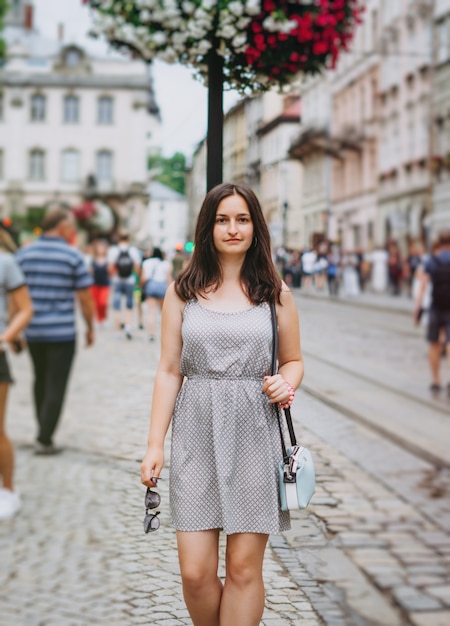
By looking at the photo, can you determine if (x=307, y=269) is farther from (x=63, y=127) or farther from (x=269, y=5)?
(x=63, y=127)

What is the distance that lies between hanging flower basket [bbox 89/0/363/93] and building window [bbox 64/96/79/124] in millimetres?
65848

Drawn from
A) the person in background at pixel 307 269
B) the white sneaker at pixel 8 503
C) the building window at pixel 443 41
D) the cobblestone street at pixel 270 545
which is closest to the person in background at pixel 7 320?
the white sneaker at pixel 8 503

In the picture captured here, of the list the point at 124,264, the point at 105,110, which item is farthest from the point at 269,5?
the point at 105,110

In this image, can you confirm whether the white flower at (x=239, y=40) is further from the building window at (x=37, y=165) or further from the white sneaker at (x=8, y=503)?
the building window at (x=37, y=165)

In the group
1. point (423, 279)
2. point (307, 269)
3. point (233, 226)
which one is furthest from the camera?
point (423, 279)

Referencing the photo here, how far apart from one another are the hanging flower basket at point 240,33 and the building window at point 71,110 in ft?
216

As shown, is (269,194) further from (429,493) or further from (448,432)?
(448,432)

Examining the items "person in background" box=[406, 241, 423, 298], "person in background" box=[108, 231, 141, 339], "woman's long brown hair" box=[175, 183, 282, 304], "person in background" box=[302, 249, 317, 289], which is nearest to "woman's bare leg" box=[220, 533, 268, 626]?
"woman's long brown hair" box=[175, 183, 282, 304]

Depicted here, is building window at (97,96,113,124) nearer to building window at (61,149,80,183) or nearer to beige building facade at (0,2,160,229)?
beige building facade at (0,2,160,229)

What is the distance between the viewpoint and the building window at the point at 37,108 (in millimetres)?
68175

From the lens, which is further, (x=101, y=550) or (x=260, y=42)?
(x=101, y=550)

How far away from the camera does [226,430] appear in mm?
3414

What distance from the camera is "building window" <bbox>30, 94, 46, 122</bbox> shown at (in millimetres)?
68175

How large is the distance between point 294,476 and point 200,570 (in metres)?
0.38
